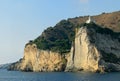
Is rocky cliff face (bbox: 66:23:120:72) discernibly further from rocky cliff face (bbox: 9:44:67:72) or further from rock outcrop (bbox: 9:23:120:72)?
rocky cliff face (bbox: 9:44:67:72)

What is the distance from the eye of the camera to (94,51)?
Answer: 12925 centimetres

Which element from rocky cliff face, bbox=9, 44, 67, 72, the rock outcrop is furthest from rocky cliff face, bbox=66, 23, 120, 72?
rocky cliff face, bbox=9, 44, 67, 72

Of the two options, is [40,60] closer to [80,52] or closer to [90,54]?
[80,52]

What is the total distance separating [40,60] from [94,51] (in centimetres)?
3387

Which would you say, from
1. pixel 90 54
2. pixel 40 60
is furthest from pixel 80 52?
pixel 40 60

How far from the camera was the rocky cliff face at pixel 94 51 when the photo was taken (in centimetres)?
12642

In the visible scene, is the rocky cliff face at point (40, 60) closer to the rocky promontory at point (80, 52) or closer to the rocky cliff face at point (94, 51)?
the rocky promontory at point (80, 52)

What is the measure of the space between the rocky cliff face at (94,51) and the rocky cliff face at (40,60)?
963 cm

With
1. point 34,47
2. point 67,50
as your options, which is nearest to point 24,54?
point 34,47

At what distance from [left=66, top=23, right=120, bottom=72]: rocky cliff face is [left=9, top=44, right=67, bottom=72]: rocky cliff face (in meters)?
9.63

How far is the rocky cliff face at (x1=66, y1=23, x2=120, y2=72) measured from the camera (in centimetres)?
12642

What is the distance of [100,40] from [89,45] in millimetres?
5389

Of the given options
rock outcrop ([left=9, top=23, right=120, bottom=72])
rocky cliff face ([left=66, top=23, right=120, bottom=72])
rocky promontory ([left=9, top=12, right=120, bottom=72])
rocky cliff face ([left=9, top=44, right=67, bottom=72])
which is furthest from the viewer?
rocky cliff face ([left=9, top=44, right=67, bottom=72])

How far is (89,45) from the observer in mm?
131000
